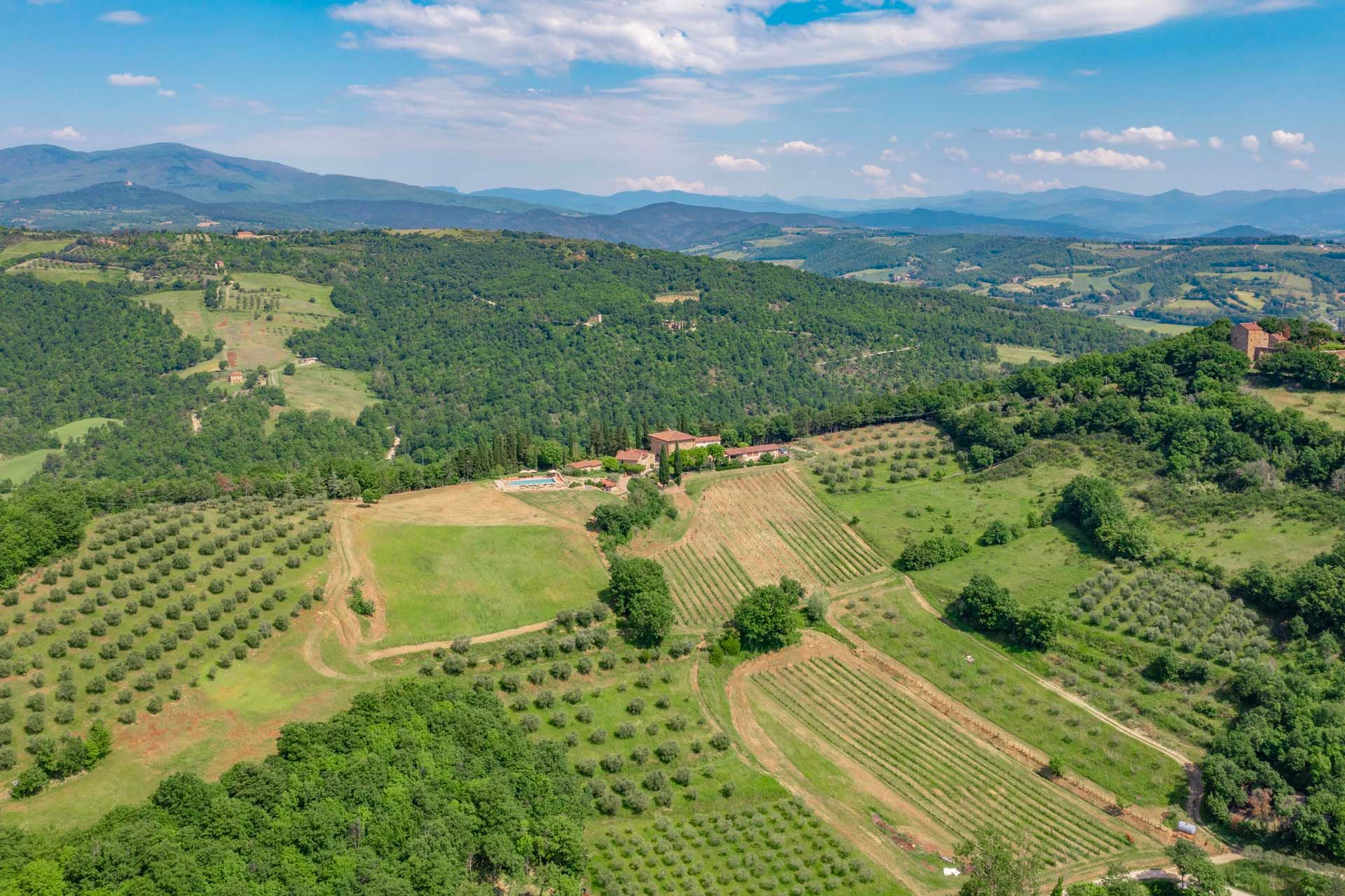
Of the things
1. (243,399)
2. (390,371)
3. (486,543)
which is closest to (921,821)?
(486,543)

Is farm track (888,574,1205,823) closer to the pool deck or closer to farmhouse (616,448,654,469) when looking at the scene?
the pool deck

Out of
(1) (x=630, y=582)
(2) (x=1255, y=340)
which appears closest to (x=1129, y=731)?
(1) (x=630, y=582)

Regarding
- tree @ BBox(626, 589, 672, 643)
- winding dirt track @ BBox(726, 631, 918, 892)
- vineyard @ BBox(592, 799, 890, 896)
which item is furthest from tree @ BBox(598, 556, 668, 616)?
vineyard @ BBox(592, 799, 890, 896)

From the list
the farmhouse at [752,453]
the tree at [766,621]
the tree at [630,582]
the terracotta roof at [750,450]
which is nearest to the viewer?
the tree at [766,621]

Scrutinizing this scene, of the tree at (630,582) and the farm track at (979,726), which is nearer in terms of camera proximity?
the farm track at (979,726)

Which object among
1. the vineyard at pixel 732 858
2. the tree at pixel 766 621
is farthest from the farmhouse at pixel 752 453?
the vineyard at pixel 732 858

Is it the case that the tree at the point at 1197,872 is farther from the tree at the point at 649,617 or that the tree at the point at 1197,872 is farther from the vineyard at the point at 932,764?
the tree at the point at 649,617

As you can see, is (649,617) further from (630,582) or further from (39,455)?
(39,455)
